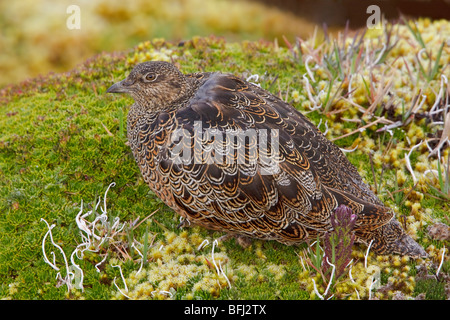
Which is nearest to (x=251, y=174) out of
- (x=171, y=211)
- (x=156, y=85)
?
(x=171, y=211)

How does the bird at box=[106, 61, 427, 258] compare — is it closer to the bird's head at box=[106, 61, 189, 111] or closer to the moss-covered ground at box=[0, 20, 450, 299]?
the bird's head at box=[106, 61, 189, 111]

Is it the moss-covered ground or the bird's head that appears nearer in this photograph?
the moss-covered ground

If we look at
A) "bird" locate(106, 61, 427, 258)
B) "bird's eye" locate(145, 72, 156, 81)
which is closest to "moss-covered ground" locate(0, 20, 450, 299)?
"bird" locate(106, 61, 427, 258)

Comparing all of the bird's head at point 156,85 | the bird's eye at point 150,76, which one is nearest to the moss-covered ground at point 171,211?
the bird's head at point 156,85

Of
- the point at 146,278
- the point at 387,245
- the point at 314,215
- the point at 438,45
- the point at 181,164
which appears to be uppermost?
the point at 438,45

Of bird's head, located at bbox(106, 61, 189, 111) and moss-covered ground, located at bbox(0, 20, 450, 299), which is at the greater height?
bird's head, located at bbox(106, 61, 189, 111)
